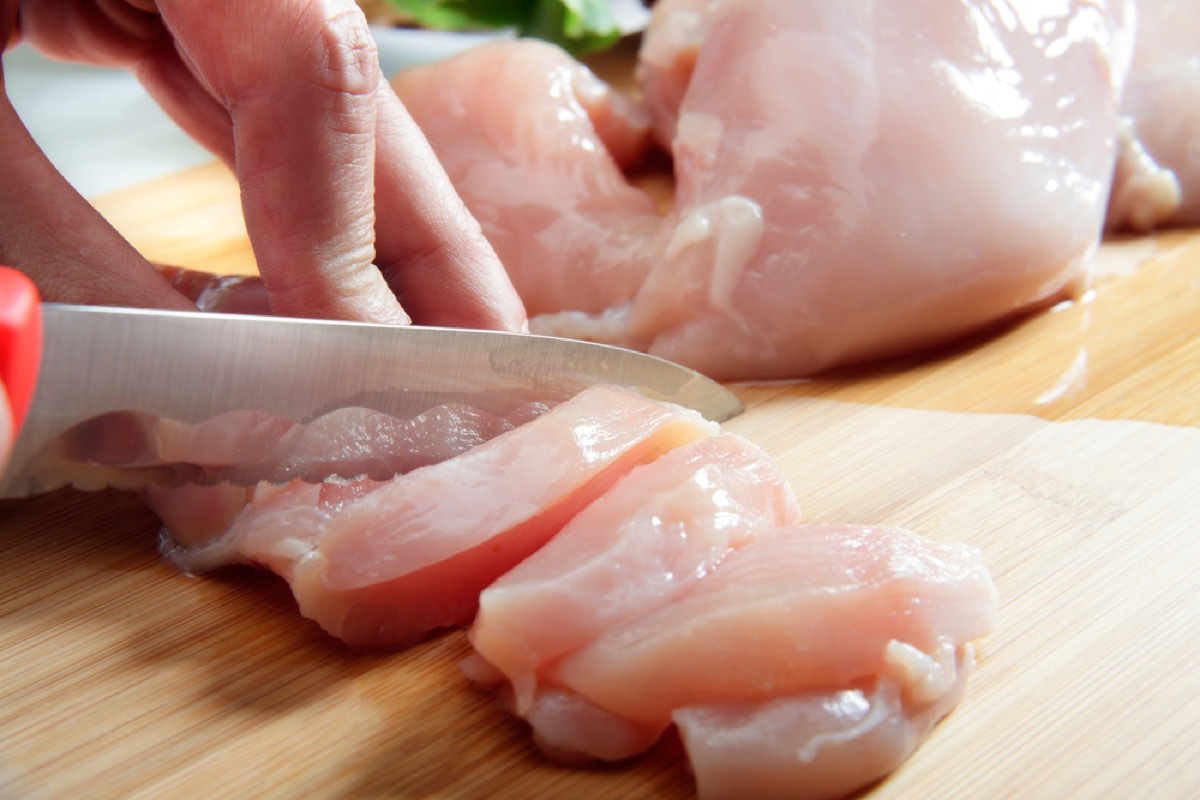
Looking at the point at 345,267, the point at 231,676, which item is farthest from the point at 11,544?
the point at 345,267

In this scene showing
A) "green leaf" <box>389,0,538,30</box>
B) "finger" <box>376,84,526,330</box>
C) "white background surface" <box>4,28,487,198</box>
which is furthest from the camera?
"green leaf" <box>389,0,538,30</box>

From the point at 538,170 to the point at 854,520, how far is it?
1154 mm

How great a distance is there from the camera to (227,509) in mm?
1661

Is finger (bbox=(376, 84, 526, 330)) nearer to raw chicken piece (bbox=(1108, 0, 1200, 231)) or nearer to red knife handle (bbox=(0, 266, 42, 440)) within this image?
red knife handle (bbox=(0, 266, 42, 440))

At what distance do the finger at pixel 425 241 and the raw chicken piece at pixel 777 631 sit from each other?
707mm

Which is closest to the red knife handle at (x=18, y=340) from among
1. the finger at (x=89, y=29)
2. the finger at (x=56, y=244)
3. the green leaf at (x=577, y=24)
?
the finger at (x=56, y=244)

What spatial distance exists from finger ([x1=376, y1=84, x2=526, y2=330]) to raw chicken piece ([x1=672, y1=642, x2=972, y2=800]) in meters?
0.83

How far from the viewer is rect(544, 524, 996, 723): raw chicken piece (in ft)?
4.26

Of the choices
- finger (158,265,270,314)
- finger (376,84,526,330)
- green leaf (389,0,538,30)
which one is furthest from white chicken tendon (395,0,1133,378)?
green leaf (389,0,538,30)

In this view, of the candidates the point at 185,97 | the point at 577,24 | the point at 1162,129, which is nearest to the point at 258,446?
the point at 185,97

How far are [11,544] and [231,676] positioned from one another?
1.72 ft

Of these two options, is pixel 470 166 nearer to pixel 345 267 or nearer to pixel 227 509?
pixel 345 267

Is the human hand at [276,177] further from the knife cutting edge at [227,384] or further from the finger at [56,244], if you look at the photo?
the knife cutting edge at [227,384]

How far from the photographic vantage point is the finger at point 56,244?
→ 1.54 metres
